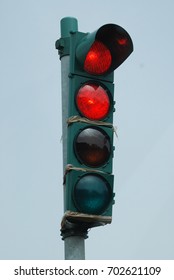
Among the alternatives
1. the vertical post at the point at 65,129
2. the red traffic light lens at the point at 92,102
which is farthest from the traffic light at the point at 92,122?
the vertical post at the point at 65,129

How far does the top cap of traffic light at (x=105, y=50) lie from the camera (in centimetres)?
289

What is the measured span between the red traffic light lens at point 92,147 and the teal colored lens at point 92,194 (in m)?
0.10

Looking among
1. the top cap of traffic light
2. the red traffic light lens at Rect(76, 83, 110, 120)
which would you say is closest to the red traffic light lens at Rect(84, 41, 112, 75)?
the top cap of traffic light

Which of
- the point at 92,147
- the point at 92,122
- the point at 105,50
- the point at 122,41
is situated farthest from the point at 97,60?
the point at 92,147

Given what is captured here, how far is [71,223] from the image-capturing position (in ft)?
8.82

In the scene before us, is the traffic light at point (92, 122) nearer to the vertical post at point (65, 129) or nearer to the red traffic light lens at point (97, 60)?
the red traffic light lens at point (97, 60)

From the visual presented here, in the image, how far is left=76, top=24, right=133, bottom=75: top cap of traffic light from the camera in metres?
2.89

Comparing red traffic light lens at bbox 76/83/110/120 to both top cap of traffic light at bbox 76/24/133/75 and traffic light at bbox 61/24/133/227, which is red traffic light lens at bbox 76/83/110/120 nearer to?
traffic light at bbox 61/24/133/227
